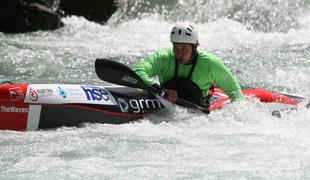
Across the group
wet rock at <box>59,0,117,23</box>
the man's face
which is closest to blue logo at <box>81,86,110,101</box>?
the man's face

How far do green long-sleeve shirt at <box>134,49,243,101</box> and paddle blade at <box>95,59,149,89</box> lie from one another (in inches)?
6.2

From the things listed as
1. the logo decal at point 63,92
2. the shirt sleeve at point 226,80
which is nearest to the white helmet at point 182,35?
the shirt sleeve at point 226,80

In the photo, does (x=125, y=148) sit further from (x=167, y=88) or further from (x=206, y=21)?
(x=206, y=21)

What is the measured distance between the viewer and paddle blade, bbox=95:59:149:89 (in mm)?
6355

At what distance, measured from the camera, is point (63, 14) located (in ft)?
50.0

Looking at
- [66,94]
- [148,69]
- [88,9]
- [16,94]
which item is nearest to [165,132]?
[148,69]

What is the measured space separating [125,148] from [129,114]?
2.75ft

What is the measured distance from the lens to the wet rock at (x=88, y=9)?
15289 mm

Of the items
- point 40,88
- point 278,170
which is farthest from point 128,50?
point 278,170

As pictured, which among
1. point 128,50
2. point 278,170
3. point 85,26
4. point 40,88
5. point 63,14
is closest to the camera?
point 278,170

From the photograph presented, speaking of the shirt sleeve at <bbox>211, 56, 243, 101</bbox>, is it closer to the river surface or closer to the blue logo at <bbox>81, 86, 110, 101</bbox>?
the river surface

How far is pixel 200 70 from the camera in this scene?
658cm

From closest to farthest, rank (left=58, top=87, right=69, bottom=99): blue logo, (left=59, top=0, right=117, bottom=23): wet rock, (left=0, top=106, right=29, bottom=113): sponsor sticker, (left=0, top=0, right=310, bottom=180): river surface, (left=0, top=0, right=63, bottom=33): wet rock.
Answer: (left=0, top=0, right=310, bottom=180): river surface < (left=0, top=106, right=29, bottom=113): sponsor sticker < (left=58, top=87, right=69, bottom=99): blue logo < (left=0, top=0, right=63, bottom=33): wet rock < (left=59, top=0, right=117, bottom=23): wet rock

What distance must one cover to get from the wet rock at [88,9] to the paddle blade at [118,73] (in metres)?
8.81
